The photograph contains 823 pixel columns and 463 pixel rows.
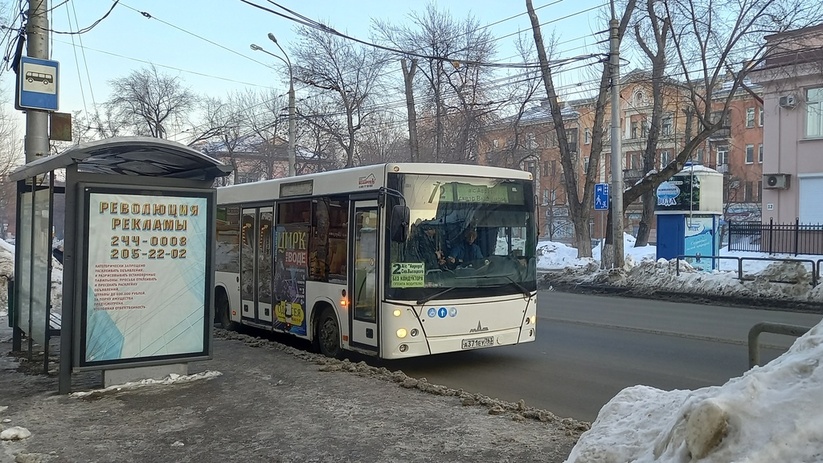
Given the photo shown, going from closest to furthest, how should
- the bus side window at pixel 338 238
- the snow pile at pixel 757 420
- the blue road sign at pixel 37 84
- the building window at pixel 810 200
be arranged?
the snow pile at pixel 757 420, the bus side window at pixel 338 238, the blue road sign at pixel 37 84, the building window at pixel 810 200

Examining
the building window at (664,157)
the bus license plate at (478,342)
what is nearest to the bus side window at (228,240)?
the bus license plate at (478,342)

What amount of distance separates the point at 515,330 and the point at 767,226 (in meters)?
24.4

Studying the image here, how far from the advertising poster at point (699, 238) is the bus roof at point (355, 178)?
594 inches

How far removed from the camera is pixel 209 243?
849 cm

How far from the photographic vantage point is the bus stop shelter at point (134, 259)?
7.67 metres

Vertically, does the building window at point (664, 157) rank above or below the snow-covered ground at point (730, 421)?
above

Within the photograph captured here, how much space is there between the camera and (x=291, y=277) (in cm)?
1145

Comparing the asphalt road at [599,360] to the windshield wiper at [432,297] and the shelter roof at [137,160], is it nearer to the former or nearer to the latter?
the windshield wiper at [432,297]

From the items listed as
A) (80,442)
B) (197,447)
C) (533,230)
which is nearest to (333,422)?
(197,447)

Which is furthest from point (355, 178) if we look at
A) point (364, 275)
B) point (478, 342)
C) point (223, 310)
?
point (223, 310)

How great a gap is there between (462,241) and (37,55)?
25.5ft

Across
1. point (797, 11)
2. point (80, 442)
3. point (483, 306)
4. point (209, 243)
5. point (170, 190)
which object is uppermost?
point (797, 11)

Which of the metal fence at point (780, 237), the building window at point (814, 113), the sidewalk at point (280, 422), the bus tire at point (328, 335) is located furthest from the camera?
the building window at point (814, 113)

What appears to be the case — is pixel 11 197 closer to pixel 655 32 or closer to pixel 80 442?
pixel 655 32
